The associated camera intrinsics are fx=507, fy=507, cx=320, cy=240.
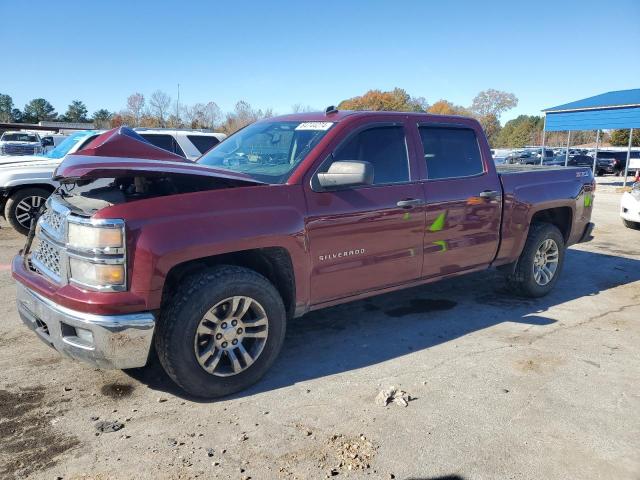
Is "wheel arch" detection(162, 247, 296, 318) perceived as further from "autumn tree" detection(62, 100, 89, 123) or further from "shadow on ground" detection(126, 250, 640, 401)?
"autumn tree" detection(62, 100, 89, 123)

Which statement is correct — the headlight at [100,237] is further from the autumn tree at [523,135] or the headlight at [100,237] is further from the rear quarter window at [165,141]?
the autumn tree at [523,135]

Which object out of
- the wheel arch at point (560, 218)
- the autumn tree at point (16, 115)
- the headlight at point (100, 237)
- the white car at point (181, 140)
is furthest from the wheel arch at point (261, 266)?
the autumn tree at point (16, 115)

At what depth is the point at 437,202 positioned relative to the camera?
4395 millimetres

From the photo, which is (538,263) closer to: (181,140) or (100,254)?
(100,254)

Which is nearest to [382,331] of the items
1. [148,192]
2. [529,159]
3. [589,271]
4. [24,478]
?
[148,192]

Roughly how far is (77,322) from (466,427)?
2400 millimetres

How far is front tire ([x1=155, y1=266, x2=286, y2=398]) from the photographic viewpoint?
3139 millimetres

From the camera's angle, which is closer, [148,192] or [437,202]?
[148,192]

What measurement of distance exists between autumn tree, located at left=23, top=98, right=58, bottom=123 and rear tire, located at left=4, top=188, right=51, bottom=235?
9420 centimetres

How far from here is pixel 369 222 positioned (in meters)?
3.93

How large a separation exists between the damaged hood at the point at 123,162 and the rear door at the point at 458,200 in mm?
1693

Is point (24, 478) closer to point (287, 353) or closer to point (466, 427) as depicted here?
point (287, 353)

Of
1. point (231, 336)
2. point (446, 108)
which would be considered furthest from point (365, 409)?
point (446, 108)

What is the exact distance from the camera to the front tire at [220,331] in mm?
3139
